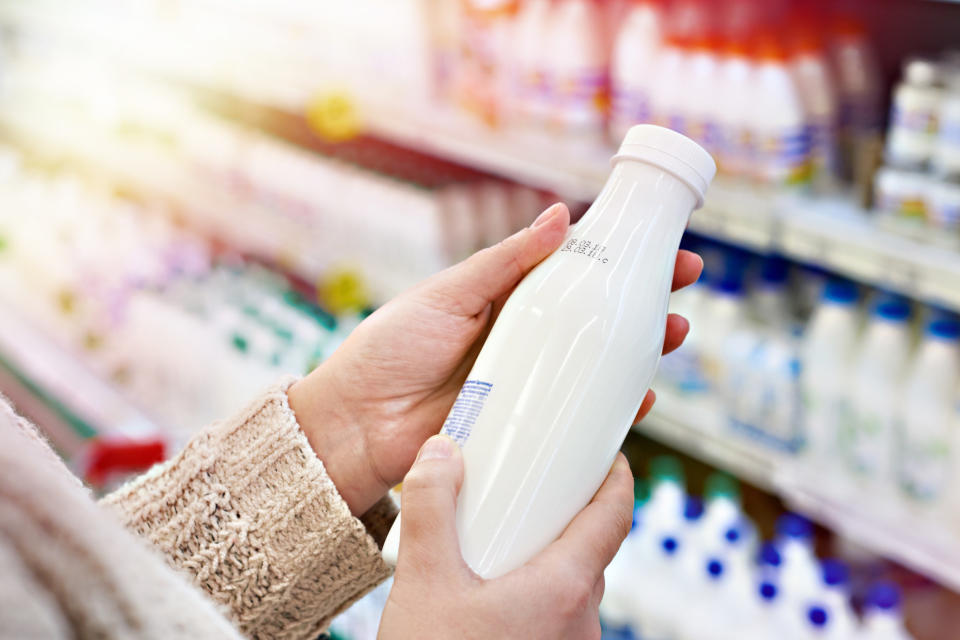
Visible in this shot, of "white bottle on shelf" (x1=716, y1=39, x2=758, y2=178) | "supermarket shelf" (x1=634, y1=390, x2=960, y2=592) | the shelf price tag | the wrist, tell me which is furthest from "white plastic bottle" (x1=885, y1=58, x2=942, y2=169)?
the shelf price tag

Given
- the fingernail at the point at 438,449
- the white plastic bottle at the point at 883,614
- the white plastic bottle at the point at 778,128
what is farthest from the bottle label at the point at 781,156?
the fingernail at the point at 438,449

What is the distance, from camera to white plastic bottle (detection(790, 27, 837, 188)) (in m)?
1.47

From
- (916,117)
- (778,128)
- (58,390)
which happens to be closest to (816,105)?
(778,128)

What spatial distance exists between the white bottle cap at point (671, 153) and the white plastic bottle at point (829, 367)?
71 cm

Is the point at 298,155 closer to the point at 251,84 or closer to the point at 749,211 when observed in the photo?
the point at 251,84

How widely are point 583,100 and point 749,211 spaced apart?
17.7 inches

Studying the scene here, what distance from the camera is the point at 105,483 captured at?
84.9 inches

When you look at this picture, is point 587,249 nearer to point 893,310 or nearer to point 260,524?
point 260,524

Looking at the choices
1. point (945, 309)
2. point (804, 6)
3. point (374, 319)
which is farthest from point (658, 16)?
point (374, 319)

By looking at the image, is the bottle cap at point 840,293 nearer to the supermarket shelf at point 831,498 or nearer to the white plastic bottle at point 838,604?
the supermarket shelf at point 831,498

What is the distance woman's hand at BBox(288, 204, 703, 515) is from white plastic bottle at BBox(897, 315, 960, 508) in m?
0.56

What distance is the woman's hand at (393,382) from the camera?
3.24 feet

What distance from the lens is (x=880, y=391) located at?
139 centimetres

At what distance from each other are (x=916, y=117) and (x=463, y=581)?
1.00 metres
